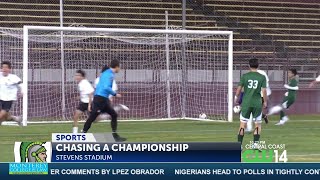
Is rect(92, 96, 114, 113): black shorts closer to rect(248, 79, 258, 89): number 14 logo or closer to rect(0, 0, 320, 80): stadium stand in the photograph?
rect(248, 79, 258, 89): number 14 logo

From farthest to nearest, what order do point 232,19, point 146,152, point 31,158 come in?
point 232,19, point 31,158, point 146,152

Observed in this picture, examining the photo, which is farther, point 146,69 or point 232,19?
point 232,19

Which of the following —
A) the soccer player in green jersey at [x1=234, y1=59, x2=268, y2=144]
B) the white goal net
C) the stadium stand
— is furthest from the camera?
the stadium stand

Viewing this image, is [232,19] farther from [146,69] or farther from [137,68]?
[137,68]

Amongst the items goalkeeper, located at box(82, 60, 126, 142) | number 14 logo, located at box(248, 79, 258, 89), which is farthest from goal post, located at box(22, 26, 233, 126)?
number 14 logo, located at box(248, 79, 258, 89)

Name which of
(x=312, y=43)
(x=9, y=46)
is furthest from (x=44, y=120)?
(x=312, y=43)

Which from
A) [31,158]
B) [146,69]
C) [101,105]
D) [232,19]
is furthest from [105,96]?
[232,19]

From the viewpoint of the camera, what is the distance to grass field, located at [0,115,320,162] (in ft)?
57.5

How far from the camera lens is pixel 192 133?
21.7 m

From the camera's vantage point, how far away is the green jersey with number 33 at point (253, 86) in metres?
16.4

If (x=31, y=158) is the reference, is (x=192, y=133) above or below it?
below

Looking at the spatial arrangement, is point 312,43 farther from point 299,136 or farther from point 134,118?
point 299,136

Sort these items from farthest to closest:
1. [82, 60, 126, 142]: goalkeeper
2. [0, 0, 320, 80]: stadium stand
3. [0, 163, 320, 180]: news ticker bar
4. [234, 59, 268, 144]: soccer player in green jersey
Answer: [0, 0, 320, 80]: stadium stand
[82, 60, 126, 142]: goalkeeper
[234, 59, 268, 144]: soccer player in green jersey
[0, 163, 320, 180]: news ticker bar

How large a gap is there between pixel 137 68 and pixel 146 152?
74.3ft
